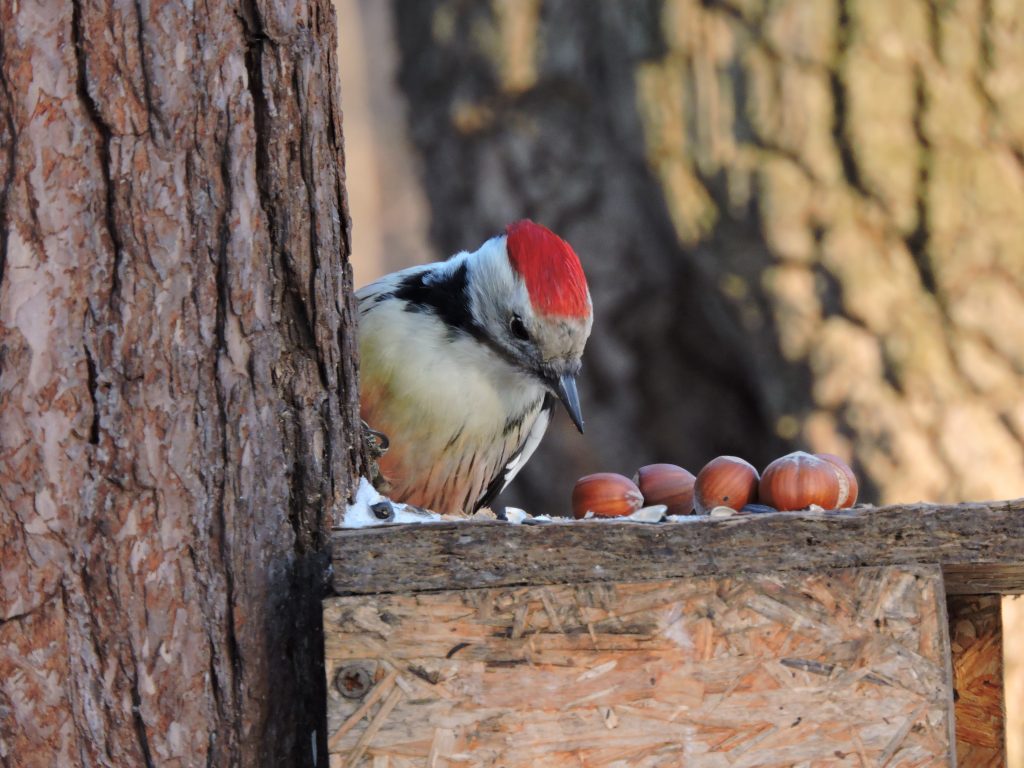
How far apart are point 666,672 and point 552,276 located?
3.77 feet

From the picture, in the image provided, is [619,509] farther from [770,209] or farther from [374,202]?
[374,202]

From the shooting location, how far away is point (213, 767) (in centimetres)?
149

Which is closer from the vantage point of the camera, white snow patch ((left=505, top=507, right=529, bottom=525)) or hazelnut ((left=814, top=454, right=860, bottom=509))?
white snow patch ((left=505, top=507, right=529, bottom=525))

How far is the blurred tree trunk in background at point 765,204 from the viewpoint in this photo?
12.5ft

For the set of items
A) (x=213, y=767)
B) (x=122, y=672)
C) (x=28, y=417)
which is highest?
(x=28, y=417)

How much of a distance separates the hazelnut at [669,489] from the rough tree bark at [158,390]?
0.64 meters

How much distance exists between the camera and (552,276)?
249 cm

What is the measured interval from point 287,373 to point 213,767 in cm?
45

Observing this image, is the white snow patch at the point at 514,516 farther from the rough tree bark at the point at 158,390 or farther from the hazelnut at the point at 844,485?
the hazelnut at the point at 844,485

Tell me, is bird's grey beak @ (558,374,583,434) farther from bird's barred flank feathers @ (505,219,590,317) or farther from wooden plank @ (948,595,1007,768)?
wooden plank @ (948,595,1007,768)

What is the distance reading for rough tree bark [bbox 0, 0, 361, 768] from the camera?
1435 mm

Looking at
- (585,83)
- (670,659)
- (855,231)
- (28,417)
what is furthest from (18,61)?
(585,83)

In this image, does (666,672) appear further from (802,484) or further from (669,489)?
(669,489)

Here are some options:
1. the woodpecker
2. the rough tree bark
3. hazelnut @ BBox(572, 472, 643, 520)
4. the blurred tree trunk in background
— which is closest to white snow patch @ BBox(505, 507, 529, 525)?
the rough tree bark
